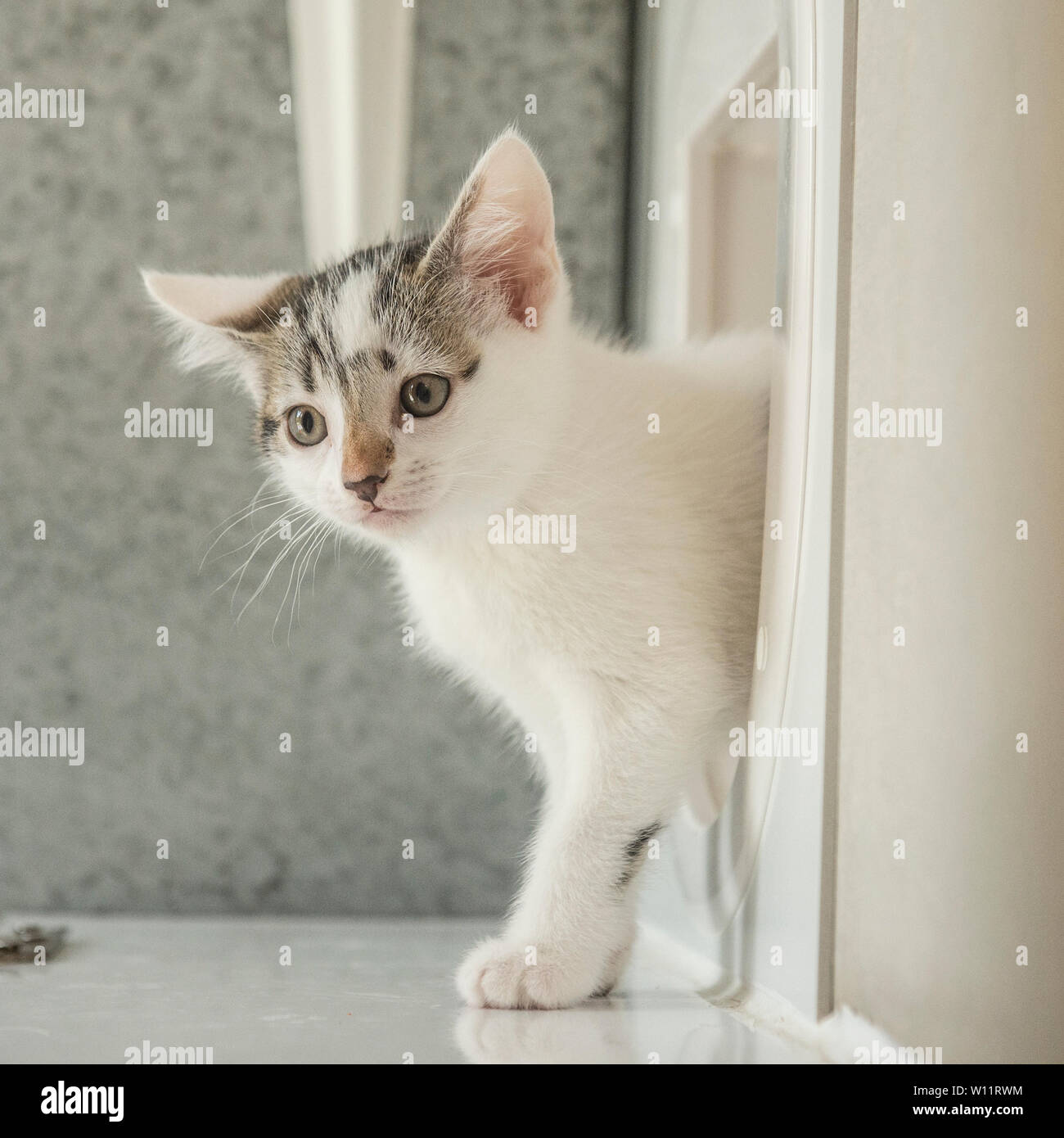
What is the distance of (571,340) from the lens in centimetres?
114

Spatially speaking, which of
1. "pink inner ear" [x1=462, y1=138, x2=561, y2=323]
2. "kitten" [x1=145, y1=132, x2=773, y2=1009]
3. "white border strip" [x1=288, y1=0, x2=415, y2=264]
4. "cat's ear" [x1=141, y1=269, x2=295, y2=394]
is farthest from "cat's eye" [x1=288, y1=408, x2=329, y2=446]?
"white border strip" [x1=288, y1=0, x2=415, y2=264]

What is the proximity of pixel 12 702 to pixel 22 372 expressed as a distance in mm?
499

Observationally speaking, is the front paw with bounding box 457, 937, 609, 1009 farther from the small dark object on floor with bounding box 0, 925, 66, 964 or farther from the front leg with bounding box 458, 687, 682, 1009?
the small dark object on floor with bounding box 0, 925, 66, 964

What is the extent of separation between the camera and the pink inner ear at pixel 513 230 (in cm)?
96

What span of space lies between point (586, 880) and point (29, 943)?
710 millimetres

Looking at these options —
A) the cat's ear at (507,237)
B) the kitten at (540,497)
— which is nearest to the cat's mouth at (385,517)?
the kitten at (540,497)

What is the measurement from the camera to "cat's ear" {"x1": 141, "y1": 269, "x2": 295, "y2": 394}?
3.64 ft

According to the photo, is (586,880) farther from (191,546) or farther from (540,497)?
(191,546)

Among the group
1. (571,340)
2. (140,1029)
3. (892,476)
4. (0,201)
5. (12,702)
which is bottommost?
(140,1029)

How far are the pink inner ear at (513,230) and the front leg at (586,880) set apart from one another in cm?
44

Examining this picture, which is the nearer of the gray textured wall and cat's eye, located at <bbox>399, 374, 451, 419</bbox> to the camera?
cat's eye, located at <bbox>399, 374, 451, 419</bbox>

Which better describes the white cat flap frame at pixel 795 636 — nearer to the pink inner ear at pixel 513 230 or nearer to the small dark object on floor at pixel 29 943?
the pink inner ear at pixel 513 230
